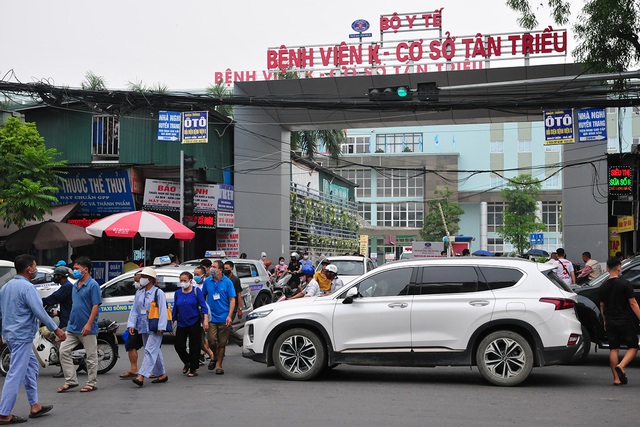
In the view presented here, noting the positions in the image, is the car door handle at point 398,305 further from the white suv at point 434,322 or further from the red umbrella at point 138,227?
the red umbrella at point 138,227

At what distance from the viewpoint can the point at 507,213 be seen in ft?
236

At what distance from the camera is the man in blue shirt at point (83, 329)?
407 inches

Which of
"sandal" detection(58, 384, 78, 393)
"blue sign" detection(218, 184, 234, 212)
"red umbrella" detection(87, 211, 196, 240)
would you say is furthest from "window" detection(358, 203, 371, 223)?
"sandal" detection(58, 384, 78, 393)

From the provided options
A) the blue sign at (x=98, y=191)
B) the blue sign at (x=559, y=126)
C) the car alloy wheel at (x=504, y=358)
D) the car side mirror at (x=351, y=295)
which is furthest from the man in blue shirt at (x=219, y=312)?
the blue sign at (x=98, y=191)

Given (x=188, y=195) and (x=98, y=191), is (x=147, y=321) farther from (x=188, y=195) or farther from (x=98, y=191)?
(x=98, y=191)

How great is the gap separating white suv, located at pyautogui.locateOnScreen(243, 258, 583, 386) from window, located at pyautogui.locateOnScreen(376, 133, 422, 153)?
78627mm

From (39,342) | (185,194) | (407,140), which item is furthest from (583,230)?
(407,140)

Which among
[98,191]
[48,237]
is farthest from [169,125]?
[48,237]

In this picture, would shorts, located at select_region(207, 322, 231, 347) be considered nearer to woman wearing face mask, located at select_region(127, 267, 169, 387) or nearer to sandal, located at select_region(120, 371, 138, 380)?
woman wearing face mask, located at select_region(127, 267, 169, 387)

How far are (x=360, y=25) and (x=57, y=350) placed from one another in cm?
1781

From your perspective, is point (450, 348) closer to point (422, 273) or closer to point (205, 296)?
point (422, 273)

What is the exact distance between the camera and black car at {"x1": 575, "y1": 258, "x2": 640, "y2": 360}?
12048mm

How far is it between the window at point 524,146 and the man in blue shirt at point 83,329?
77.9 m

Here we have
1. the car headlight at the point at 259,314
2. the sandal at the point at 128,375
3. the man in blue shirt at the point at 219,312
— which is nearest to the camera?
the car headlight at the point at 259,314
